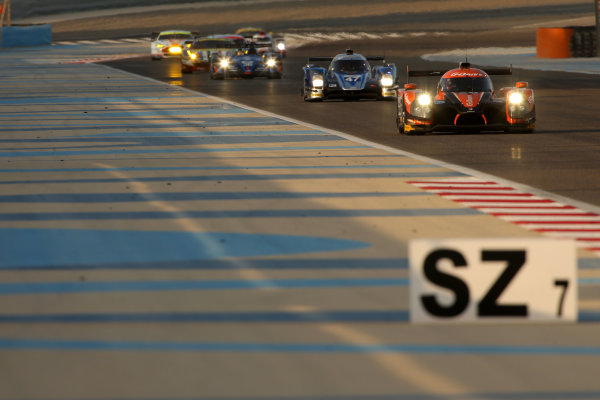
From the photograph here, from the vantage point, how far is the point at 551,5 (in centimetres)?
11925

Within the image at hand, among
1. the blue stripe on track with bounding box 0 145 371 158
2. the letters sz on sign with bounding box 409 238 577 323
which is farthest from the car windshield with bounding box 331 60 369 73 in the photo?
the letters sz on sign with bounding box 409 238 577 323

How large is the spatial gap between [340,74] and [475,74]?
9.06m

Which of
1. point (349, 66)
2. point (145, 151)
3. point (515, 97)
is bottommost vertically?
point (145, 151)

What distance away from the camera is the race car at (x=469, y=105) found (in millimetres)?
20859

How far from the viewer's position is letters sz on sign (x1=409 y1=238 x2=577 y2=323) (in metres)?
7.22

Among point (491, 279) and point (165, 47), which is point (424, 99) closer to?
point (491, 279)

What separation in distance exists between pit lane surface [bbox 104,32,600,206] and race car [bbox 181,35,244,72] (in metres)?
0.54

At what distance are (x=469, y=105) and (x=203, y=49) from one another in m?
27.5

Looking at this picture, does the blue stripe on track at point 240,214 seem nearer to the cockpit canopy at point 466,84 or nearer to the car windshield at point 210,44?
the cockpit canopy at point 466,84

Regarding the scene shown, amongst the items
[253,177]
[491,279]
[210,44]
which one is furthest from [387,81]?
[491,279]

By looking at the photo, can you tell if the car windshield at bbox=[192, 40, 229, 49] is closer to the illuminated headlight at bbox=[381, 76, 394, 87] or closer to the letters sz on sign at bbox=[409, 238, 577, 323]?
the illuminated headlight at bbox=[381, 76, 394, 87]

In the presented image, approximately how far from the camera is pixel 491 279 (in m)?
7.26

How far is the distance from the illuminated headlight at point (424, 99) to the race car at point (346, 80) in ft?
28.7

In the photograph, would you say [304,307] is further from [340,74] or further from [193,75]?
[193,75]
